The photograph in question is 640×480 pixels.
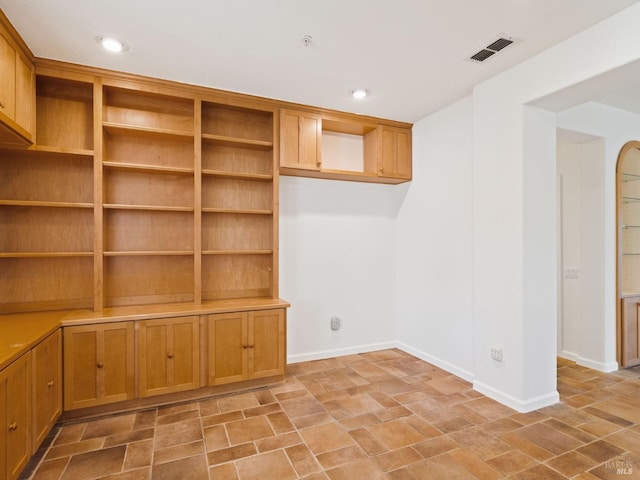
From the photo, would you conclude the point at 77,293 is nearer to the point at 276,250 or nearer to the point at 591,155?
the point at 276,250

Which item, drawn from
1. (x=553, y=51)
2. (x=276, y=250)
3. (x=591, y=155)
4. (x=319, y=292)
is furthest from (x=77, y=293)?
(x=591, y=155)

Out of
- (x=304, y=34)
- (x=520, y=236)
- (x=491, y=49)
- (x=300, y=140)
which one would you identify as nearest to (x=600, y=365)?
(x=520, y=236)

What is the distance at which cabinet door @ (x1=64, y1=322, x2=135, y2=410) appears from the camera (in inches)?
104

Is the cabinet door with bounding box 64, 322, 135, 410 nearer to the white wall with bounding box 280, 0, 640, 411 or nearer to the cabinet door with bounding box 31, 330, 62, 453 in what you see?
the cabinet door with bounding box 31, 330, 62, 453

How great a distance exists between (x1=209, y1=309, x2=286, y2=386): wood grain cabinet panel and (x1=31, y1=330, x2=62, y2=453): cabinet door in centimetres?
107

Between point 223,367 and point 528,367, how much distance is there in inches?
99.8

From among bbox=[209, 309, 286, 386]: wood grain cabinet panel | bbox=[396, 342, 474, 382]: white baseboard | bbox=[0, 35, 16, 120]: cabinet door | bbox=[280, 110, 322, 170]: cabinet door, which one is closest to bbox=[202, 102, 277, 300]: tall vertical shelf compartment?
bbox=[280, 110, 322, 170]: cabinet door

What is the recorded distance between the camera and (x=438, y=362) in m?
3.81

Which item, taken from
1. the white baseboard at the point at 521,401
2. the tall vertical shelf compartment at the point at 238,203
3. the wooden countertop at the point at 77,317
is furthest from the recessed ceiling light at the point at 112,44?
the white baseboard at the point at 521,401

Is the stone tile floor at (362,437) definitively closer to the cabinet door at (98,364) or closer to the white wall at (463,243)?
the cabinet door at (98,364)

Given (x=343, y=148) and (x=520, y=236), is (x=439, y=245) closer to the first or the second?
(x=520, y=236)

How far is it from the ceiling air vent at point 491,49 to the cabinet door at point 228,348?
2.84m

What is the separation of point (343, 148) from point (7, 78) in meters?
2.99

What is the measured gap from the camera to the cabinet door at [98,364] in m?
2.65
